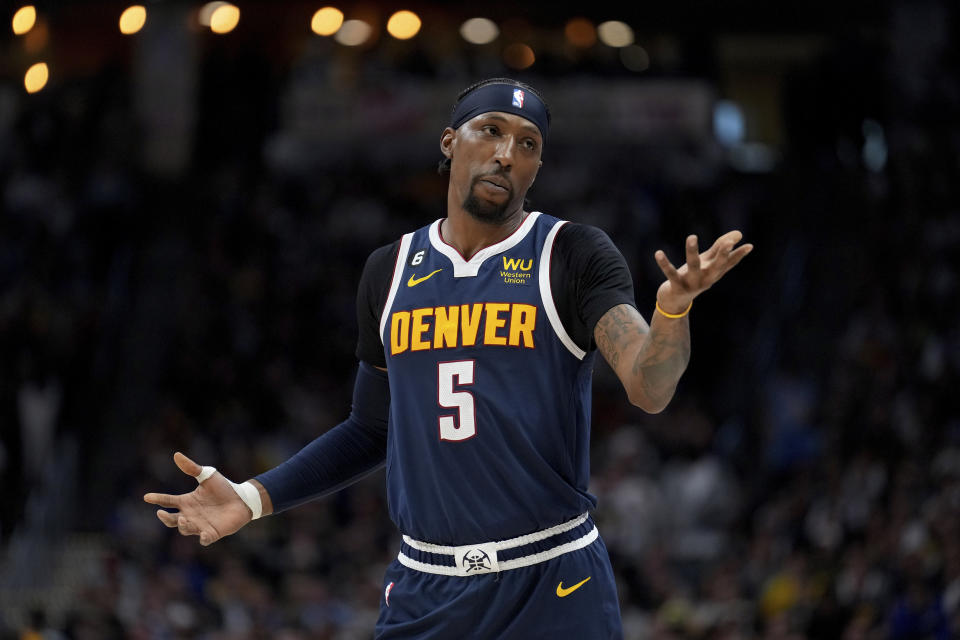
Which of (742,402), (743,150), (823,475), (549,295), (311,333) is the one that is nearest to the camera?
(549,295)

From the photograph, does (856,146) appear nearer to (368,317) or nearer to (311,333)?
(311,333)

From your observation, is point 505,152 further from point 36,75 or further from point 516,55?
point 516,55

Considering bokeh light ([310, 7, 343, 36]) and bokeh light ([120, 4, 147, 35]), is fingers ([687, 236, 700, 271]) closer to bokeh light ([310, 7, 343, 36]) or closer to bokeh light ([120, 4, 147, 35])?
bokeh light ([310, 7, 343, 36])

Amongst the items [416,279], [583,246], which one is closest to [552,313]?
[583,246]

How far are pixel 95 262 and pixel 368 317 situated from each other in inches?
669

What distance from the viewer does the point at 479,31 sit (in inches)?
959

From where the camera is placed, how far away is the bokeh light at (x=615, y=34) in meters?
24.1

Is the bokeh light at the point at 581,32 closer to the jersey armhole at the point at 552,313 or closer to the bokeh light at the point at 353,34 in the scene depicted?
the bokeh light at the point at 353,34

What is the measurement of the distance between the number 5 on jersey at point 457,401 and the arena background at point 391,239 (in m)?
7.67

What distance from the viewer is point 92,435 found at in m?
19.3

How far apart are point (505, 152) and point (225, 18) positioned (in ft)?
63.5

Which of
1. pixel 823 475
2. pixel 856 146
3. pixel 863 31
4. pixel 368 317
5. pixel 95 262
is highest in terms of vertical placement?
pixel 863 31

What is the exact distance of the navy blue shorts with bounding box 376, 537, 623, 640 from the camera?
458cm

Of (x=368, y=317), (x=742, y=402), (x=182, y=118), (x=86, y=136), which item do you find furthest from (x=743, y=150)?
(x=368, y=317)
